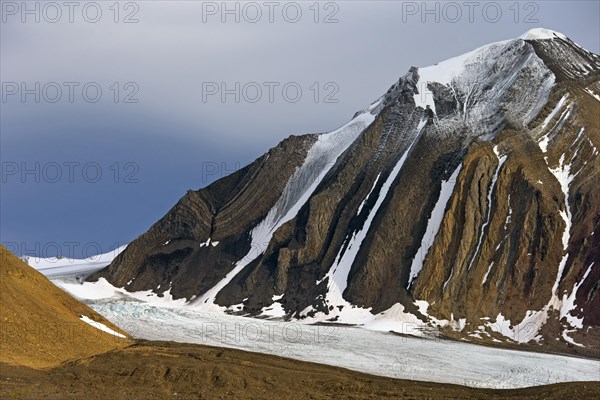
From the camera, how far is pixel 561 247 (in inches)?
2712

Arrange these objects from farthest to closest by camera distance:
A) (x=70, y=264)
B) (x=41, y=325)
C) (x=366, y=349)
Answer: (x=70, y=264) → (x=366, y=349) → (x=41, y=325)

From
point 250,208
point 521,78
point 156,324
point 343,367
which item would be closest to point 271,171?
point 250,208

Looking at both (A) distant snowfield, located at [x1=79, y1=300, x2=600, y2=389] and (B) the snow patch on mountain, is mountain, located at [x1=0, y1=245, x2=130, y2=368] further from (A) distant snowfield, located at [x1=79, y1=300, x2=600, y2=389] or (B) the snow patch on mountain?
(B) the snow patch on mountain

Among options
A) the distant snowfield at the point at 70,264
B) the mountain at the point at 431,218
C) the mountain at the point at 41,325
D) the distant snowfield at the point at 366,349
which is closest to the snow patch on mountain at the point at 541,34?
the mountain at the point at 431,218

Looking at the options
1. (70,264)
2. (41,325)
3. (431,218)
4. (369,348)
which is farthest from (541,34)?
(41,325)

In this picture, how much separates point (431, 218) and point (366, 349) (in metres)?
23.5

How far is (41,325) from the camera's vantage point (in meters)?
37.3

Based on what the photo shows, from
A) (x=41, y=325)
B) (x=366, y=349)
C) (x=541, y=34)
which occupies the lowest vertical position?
(x=366, y=349)

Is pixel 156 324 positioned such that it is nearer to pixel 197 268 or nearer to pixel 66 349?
pixel 66 349

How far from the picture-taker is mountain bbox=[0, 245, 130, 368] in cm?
3478

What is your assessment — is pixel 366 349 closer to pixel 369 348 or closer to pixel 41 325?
pixel 369 348

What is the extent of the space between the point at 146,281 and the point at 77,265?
22.9 m

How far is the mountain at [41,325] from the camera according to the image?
1369 inches

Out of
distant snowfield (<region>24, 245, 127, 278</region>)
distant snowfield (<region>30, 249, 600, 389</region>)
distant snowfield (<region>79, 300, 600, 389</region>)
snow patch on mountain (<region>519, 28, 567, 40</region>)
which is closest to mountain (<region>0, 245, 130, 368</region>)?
distant snowfield (<region>30, 249, 600, 389</region>)
